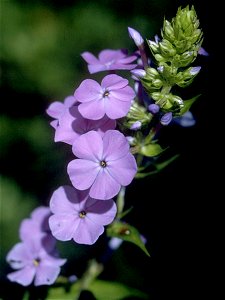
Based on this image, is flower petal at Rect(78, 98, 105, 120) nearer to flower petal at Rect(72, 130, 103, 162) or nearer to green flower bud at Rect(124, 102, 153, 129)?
flower petal at Rect(72, 130, 103, 162)

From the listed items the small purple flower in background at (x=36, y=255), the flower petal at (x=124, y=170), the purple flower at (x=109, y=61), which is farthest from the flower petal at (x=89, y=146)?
the small purple flower in background at (x=36, y=255)

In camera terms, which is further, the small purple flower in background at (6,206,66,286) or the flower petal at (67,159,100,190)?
the small purple flower in background at (6,206,66,286)

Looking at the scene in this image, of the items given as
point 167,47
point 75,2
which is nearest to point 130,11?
point 75,2

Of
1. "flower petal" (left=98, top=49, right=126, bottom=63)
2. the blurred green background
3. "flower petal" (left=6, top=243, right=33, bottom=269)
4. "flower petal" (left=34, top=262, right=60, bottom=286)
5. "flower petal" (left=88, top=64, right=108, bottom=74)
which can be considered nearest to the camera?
"flower petal" (left=88, top=64, right=108, bottom=74)

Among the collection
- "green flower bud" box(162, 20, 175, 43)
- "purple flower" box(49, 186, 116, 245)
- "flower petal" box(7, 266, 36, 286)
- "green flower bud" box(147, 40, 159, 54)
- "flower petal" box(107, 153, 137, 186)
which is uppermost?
"green flower bud" box(162, 20, 175, 43)

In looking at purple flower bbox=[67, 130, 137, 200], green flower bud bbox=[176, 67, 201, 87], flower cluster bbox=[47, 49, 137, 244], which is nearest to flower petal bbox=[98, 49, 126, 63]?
flower cluster bbox=[47, 49, 137, 244]

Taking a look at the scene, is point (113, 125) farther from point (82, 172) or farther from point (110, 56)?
point (110, 56)

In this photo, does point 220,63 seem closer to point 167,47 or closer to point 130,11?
point 130,11
